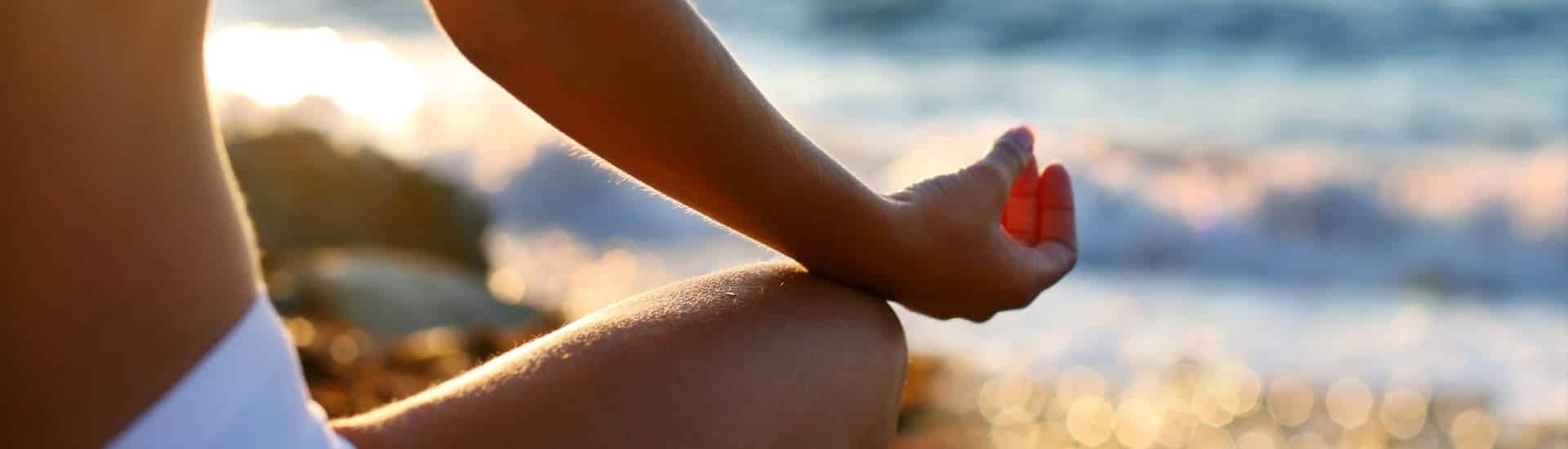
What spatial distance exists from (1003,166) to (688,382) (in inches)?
21.0

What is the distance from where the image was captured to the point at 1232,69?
846 centimetres

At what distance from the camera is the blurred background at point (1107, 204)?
12.7 feet

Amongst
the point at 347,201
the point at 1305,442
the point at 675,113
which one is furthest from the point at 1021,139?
the point at 347,201

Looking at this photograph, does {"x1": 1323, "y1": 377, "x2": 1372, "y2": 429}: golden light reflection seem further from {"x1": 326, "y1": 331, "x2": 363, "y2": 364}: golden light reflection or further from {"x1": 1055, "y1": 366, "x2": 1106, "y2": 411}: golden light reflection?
{"x1": 326, "y1": 331, "x2": 363, "y2": 364}: golden light reflection

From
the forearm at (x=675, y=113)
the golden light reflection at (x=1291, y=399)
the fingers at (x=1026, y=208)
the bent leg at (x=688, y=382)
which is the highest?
the forearm at (x=675, y=113)

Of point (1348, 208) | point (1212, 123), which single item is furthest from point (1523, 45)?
point (1348, 208)

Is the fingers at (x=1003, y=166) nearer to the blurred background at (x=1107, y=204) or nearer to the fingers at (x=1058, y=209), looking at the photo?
the fingers at (x=1058, y=209)

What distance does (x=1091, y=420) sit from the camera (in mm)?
3721

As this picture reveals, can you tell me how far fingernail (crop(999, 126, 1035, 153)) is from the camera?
156 centimetres

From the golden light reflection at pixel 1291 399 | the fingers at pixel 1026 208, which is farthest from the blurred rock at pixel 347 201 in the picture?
the fingers at pixel 1026 208

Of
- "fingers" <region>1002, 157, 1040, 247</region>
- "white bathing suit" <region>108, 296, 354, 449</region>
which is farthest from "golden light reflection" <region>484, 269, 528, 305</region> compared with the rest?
"white bathing suit" <region>108, 296, 354, 449</region>

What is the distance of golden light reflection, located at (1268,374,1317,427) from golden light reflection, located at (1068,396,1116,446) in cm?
42

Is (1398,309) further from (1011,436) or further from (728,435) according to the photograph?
(728,435)

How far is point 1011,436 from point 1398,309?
6.54 ft
